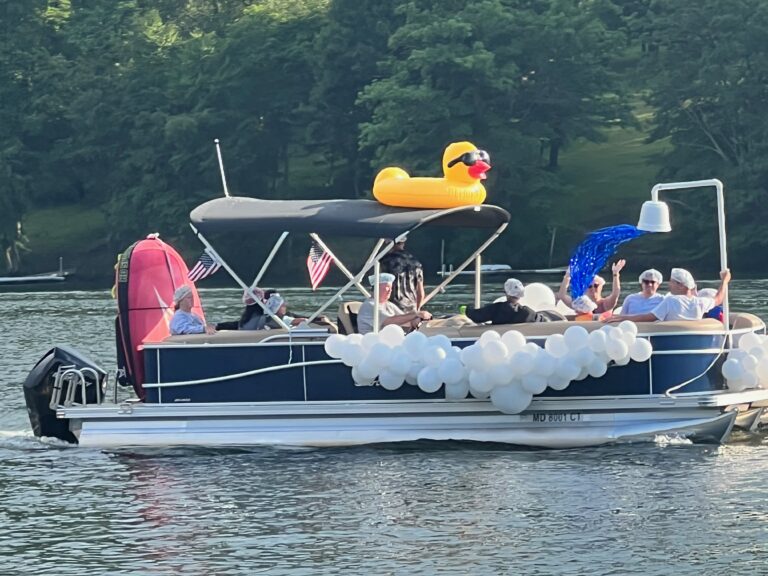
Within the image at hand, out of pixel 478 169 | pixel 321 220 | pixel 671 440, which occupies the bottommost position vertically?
pixel 671 440

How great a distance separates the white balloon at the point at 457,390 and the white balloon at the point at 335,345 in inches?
45.2

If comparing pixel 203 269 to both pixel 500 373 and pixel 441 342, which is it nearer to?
pixel 441 342

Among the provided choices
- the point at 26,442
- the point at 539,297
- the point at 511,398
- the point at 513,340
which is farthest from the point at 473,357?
the point at 26,442

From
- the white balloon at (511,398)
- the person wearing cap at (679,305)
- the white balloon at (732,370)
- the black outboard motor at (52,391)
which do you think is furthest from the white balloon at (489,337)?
the black outboard motor at (52,391)

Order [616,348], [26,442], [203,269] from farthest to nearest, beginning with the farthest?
[203,269] < [26,442] < [616,348]

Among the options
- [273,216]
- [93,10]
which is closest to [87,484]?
[273,216]

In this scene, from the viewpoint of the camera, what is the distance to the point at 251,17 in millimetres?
79688

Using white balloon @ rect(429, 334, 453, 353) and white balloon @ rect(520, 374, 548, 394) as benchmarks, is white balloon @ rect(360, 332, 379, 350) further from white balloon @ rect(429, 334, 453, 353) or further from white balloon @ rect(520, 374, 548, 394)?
white balloon @ rect(520, 374, 548, 394)

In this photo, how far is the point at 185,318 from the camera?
19.0 meters

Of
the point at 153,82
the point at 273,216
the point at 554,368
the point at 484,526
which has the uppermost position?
the point at 153,82

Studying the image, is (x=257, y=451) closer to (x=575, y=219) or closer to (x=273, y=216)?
(x=273, y=216)

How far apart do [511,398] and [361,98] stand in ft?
174

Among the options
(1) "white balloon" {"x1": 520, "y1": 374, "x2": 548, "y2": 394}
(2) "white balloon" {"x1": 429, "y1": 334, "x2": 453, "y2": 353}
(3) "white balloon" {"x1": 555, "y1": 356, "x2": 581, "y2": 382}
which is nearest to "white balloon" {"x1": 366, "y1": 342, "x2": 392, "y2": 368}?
(2) "white balloon" {"x1": 429, "y1": 334, "x2": 453, "y2": 353}

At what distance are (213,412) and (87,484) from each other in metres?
1.69
